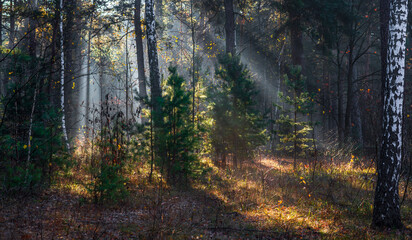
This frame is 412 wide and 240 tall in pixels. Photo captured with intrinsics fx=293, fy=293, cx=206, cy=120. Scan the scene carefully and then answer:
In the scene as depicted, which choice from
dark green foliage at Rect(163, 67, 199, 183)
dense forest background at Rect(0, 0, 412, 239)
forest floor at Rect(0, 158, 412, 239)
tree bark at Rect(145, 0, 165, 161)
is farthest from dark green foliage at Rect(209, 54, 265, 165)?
dark green foliage at Rect(163, 67, 199, 183)

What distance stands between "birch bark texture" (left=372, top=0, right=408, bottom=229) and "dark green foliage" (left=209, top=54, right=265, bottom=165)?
5783mm

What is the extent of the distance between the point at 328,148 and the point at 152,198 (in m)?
9.32

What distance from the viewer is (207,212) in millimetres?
7391

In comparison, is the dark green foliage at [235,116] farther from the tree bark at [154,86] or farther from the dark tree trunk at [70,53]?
the dark tree trunk at [70,53]

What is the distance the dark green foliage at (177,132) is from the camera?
9023 millimetres

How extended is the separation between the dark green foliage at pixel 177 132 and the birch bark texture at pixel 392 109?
510cm


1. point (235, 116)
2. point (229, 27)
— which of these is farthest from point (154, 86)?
point (229, 27)

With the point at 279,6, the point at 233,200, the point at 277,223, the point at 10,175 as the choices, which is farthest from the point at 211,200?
the point at 279,6

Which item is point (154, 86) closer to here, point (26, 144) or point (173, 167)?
point (173, 167)

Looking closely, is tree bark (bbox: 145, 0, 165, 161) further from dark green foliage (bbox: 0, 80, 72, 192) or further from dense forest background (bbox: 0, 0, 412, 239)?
dark green foliage (bbox: 0, 80, 72, 192)

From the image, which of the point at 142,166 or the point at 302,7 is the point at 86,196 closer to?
the point at 142,166

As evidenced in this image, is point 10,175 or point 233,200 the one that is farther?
point 233,200

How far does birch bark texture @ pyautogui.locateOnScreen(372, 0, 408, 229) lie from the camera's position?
6184 millimetres

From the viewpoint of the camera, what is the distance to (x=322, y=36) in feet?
53.3
